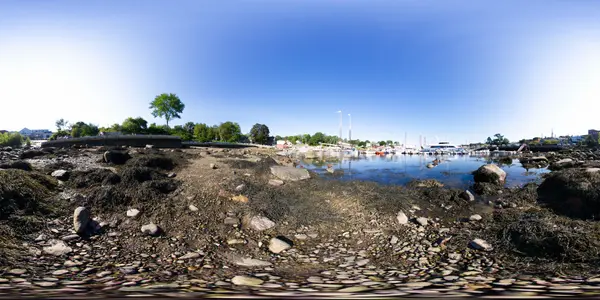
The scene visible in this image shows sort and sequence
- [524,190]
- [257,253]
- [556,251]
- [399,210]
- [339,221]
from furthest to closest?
[524,190], [399,210], [339,221], [257,253], [556,251]

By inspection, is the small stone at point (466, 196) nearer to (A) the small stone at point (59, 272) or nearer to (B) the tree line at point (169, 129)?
(A) the small stone at point (59, 272)

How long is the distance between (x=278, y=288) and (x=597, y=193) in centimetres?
715

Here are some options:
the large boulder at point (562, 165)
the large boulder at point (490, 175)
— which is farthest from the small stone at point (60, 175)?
the large boulder at point (562, 165)

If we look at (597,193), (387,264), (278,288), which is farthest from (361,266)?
(597,193)

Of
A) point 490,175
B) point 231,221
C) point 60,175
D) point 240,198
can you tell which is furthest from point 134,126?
point 490,175

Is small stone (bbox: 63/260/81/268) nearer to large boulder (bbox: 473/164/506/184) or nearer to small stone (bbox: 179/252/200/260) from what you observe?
small stone (bbox: 179/252/200/260)

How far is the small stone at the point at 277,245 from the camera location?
11.9 feet

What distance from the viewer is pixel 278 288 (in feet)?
7.61

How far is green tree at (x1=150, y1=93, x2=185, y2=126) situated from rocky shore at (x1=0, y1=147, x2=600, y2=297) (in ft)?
170

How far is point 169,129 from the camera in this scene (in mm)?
51156

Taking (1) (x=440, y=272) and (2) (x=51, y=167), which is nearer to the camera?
(1) (x=440, y=272)

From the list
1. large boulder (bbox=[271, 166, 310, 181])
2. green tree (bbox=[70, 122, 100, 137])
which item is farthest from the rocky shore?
green tree (bbox=[70, 122, 100, 137])

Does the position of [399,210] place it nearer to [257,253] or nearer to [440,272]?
[440,272]

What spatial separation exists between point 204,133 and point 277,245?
62.2 metres
